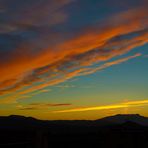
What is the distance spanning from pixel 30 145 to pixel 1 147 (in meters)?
0.88

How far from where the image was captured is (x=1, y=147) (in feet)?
20.6

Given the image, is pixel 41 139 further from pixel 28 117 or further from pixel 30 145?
pixel 28 117

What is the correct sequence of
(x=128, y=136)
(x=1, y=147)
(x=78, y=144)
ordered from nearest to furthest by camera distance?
(x=1, y=147)
(x=128, y=136)
(x=78, y=144)

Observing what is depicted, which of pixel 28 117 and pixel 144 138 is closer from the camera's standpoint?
pixel 144 138

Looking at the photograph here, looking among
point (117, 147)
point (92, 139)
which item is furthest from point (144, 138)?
point (92, 139)

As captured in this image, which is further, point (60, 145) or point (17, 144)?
point (60, 145)

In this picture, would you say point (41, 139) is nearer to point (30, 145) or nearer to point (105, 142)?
point (30, 145)

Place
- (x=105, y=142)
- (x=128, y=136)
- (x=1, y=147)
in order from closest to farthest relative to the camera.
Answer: (x=1, y=147) < (x=105, y=142) < (x=128, y=136)

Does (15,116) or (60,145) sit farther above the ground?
(15,116)

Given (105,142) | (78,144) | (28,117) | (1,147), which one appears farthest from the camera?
(28,117)

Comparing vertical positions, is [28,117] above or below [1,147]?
above

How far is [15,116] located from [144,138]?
158325 mm

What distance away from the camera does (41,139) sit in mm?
6633

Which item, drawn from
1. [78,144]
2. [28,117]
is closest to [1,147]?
[78,144]
